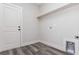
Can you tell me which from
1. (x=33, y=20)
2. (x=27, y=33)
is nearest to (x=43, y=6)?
(x=33, y=20)

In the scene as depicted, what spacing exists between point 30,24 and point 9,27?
1.57 ft

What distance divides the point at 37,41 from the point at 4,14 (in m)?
0.96

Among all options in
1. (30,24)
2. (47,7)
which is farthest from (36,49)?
(47,7)

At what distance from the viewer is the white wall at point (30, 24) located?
4.80 ft

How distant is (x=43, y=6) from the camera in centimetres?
147

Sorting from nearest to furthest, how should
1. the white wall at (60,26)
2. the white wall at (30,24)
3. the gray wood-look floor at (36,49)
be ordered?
the white wall at (60,26) → the gray wood-look floor at (36,49) → the white wall at (30,24)

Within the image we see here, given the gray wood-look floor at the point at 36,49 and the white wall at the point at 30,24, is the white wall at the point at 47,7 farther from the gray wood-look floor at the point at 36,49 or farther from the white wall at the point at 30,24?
the gray wood-look floor at the point at 36,49

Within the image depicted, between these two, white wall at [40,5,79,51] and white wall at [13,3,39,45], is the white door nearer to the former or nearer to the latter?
white wall at [13,3,39,45]

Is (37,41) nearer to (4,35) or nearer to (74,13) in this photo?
Answer: (4,35)

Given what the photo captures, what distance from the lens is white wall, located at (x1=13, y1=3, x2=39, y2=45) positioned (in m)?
1.46

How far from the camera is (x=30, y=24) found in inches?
59.0

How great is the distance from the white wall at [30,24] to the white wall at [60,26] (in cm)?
17


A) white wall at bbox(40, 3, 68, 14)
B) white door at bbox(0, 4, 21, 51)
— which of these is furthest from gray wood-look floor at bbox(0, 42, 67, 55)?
white wall at bbox(40, 3, 68, 14)

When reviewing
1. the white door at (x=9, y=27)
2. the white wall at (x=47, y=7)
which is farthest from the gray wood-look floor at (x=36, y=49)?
the white wall at (x=47, y=7)
